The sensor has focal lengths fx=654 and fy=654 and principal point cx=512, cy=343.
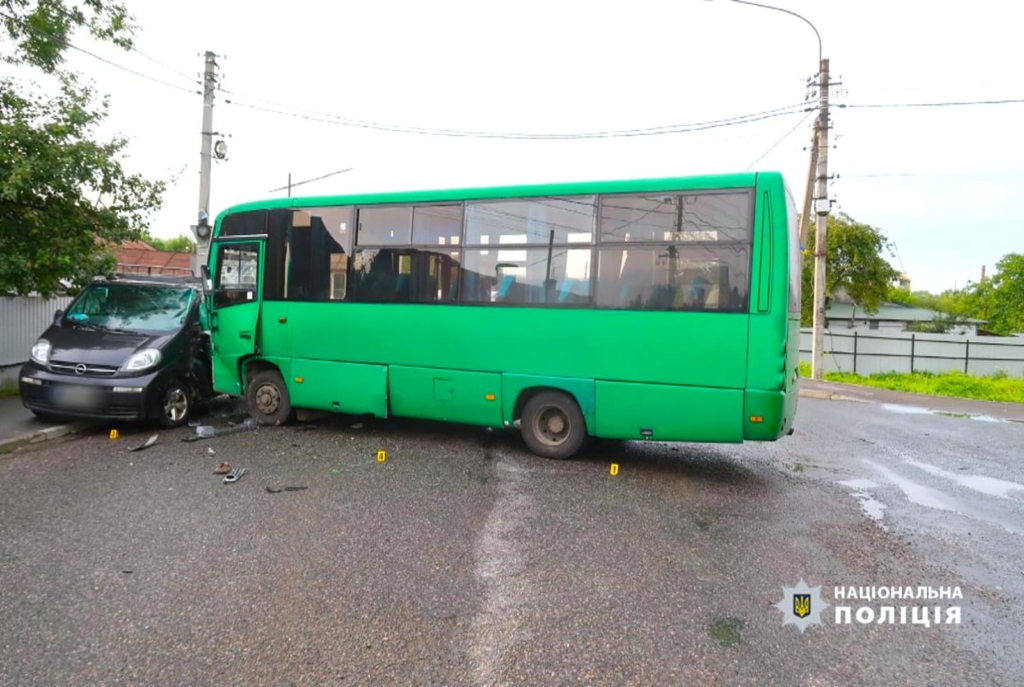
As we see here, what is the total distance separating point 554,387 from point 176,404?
5.12 m

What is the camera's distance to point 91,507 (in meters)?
5.39

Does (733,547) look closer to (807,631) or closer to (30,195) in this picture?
(807,631)

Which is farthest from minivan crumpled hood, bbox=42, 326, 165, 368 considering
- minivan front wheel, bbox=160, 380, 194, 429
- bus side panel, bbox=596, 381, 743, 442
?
bus side panel, bbox=596, 381, 743, 442

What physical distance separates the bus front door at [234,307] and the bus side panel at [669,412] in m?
4.82

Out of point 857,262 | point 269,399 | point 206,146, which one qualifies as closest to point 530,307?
point 269,399

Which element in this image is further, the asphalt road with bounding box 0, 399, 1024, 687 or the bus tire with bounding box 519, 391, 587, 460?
the bus tire with bounding box 519, 391, 587, 460

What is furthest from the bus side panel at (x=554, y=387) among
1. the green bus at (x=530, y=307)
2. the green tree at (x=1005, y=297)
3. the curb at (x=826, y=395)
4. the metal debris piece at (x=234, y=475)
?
the green tree at (x=1005, y=297)

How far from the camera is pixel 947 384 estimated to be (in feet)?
60.2

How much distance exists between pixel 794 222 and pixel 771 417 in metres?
2.02

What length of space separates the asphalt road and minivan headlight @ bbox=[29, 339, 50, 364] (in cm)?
121

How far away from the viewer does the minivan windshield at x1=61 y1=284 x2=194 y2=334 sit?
28.7 ft

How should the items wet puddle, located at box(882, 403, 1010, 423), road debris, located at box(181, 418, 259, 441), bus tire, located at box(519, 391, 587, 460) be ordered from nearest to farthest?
bus tire, located at box(519, 391, 587, 460) < road debris, located at box(181, 418, 259, 441) < wet puddle, located at box(882, 403, 1010, 423)

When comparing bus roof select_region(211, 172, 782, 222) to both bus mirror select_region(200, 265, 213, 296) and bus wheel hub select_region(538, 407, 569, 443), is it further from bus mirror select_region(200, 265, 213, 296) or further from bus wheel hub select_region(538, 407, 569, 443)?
bus wheel hub select_region(538, 407, 569, 443)

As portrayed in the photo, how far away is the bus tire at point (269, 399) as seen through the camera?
28.8 ft
